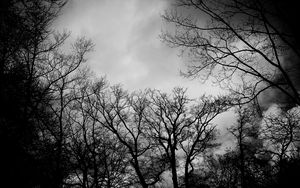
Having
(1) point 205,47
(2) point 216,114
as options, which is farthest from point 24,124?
(2) point 216,114

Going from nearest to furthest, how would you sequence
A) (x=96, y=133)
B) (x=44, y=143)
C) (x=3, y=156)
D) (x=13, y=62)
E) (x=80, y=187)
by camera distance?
(x=3, y=156)
(x=13, y=62)
(x=44, y=143)
(x=80, y=187)
(x=96, y=133)

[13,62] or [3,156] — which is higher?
[13,62]

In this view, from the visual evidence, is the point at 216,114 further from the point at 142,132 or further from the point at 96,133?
the point at 96,133

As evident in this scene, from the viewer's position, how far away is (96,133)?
52.6 feet

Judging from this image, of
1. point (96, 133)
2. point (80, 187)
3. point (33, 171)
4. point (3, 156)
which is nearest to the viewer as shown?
point (3, 156)

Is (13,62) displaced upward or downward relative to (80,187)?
upward

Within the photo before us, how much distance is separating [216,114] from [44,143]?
514 inches

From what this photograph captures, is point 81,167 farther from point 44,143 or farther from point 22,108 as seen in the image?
point 22,108

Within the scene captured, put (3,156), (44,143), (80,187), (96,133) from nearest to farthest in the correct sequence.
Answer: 1. (3,156)
2. (44,143)
3. (80,187)
4. (96,133)

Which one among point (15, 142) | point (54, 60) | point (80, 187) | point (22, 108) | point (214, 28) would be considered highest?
point (54, 60)

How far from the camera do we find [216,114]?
17.0 m

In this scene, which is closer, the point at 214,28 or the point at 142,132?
Answer: the point at 214,28

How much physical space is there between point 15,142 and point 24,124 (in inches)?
26.9

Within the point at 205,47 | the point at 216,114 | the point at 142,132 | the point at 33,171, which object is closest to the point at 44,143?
the point at 33,171
